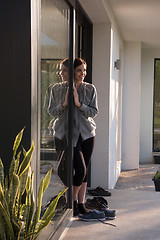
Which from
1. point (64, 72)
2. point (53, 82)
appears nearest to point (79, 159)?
point (64, 72)

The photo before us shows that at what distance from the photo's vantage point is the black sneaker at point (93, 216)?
3701mm

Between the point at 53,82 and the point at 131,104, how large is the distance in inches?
228

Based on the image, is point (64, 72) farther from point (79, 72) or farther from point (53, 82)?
point (53, 82)


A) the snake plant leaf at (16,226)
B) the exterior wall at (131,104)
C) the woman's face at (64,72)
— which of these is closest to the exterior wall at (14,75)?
the snake plant leaf at (16,226)

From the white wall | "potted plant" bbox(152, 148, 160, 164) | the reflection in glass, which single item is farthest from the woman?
the reflection in glass

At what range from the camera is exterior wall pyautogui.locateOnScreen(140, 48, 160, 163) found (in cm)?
987

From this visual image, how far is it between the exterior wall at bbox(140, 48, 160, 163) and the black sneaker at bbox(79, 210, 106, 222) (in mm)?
6452

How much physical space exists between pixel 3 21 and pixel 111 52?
356 cm

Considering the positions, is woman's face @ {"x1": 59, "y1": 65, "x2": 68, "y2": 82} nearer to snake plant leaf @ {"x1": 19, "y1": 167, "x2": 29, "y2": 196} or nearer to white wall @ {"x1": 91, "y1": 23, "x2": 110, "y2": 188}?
snake plant leaf @ {"x1": 19, "y1": 167, "x2": 29, "y2": 196}

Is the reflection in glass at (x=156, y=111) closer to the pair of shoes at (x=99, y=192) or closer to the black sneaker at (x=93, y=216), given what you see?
the pair of shoes at (x=99, y=192)

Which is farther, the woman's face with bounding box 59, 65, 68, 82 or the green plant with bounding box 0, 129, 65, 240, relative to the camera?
the woman's face with bounding box 59, 65, 68, 82

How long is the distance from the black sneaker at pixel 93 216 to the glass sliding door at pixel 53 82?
210 millimetres

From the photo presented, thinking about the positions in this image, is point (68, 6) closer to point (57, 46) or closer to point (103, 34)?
point (57, 46)

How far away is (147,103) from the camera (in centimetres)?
1002
